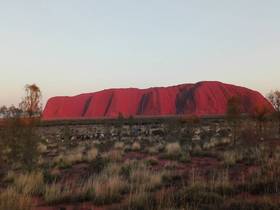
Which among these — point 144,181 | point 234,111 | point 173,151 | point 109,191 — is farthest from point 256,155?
point 109,191

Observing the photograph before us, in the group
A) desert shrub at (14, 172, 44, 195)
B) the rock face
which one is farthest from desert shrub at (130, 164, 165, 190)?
the rock face

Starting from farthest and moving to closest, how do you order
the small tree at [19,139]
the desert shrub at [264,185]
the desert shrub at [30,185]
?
1. the small tree at [19,139]
2. the desert shrub at [30,185]
3. the desert shrub at [264,185]

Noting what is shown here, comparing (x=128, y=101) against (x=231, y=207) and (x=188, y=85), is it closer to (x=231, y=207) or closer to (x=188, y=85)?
(x=188, y=85)

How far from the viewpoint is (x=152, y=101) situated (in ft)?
469

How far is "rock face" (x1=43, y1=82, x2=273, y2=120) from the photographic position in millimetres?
130750

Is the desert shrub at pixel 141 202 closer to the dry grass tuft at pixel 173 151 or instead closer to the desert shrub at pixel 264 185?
the desert shrub at pixel 264 185

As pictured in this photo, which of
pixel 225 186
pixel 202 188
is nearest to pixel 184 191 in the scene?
pixel 202 188

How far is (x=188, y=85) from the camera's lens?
148125mm

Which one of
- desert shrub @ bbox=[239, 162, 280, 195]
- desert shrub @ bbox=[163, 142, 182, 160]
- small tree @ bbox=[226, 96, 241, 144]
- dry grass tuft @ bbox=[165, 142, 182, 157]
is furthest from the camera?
small tree @ bbox=[226, 96, 241, 144]

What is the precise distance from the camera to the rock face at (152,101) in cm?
13075

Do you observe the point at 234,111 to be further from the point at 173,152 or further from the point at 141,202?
the point at 141,202

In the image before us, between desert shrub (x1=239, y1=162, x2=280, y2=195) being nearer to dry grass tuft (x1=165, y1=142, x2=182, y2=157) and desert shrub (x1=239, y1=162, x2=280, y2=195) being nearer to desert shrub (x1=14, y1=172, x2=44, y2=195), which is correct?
desert shrub (x1=14, y1=172, x2=44, y2=195)

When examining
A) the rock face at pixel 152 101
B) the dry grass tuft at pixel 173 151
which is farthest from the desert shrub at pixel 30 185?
the rock face at pixel 152 101

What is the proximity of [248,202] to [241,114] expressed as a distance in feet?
50.2
